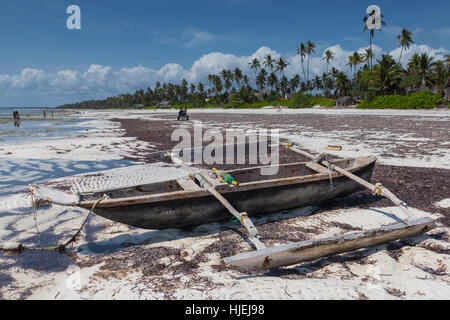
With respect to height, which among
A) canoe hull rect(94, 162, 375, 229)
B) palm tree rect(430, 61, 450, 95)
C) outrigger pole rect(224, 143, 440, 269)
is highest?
palm tree rect(430, 61, 450, 95)

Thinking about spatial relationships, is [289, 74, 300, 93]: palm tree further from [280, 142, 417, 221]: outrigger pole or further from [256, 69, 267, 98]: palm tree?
[280, 142, 417, 221]: outrigger pole

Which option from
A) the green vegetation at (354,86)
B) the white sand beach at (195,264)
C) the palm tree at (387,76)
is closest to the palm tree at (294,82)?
the green vegetation at (354,86)

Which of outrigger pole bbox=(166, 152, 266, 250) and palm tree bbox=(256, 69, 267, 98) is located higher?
palm tree bbox=(256, 69, 267, 98)

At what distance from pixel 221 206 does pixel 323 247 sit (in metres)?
1.81

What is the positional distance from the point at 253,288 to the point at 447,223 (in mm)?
3959

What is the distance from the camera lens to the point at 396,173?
7.89 m

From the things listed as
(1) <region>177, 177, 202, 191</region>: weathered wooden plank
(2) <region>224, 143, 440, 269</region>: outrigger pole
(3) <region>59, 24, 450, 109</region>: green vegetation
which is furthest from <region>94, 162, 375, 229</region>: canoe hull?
(3) <region>59, 24, 450, 109</region>: green vegetation

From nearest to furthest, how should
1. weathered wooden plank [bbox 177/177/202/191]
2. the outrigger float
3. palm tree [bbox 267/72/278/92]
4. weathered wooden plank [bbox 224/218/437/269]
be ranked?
weathered wooden plank [bbox 224/218/437/269] < the outrigger float < weathered wooden plank [bbox 177/177/202/191] < palm tree [bbox 267/72/278/92]

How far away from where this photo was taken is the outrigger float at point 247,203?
140 inches

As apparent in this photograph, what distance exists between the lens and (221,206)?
475cm

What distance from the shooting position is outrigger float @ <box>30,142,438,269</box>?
3555 millimetres
